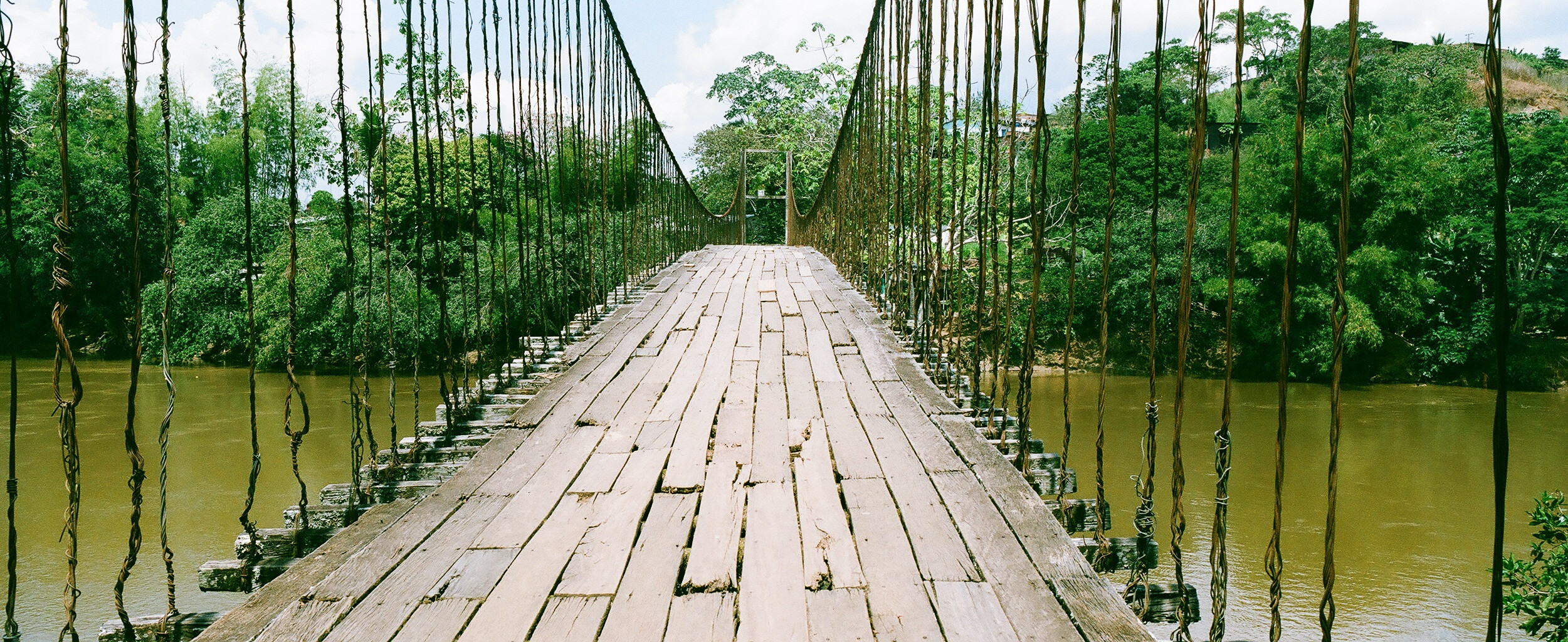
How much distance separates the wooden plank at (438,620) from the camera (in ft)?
3.65

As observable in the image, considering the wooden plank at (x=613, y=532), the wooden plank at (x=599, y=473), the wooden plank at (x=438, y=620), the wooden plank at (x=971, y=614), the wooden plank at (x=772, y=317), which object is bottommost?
the wooden plank at (x=438, y=620)

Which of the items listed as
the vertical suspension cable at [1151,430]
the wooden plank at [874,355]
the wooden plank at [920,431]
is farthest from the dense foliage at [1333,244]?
the vertical suspension cable at [1151,430]

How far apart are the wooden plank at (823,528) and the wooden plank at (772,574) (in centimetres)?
2

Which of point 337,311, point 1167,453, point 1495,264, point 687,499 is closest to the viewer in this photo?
point 1495,264

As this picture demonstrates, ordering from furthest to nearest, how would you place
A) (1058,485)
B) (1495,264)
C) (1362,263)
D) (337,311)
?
(1362,263), (337,311), (1058,485), (1495,264)

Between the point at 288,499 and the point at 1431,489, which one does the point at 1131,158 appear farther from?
the point at 288,499

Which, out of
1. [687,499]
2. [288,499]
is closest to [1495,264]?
[687,499]

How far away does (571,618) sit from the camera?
45.4 inches

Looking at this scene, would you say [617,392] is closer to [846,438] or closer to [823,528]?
[846,438]

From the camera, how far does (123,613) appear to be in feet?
3.74

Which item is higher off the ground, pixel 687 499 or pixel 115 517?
pixel 687 499

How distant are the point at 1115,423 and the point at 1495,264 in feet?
47.8

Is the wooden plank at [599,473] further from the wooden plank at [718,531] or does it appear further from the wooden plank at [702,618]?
the wooden plank at [702,618]

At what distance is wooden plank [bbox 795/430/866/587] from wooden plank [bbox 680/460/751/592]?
0.33ft
